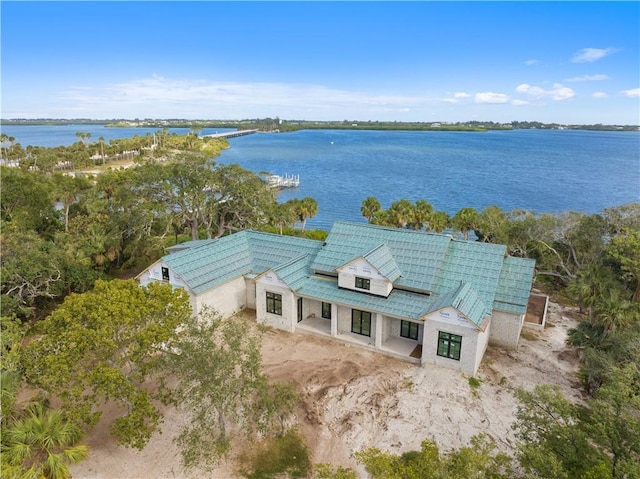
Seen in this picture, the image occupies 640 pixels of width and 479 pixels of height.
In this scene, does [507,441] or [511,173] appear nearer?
[507,441]

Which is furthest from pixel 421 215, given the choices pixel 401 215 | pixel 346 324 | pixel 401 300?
pixel 346 324

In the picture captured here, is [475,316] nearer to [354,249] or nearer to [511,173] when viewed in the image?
[354,249]

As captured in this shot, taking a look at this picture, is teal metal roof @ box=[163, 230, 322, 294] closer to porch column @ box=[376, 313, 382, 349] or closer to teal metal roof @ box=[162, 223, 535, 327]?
teal metal roof @ box=[162, 223, 535, 327]

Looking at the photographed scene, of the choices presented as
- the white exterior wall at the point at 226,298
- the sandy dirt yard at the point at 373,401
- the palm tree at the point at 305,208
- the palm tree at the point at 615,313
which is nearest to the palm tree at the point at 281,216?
the palm tree at the point at 305,208

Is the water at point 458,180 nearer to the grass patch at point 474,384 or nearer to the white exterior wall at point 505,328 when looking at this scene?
the white exterior wall at point 505,328

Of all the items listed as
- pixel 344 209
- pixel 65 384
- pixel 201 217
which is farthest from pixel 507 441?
pixel 344 209

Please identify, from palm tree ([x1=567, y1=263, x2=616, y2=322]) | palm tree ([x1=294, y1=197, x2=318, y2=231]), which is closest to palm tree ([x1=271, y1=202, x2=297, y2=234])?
palm tree ([x1=294, y1=197, x2=318, y2=231])

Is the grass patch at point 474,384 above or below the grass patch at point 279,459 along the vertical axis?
above
